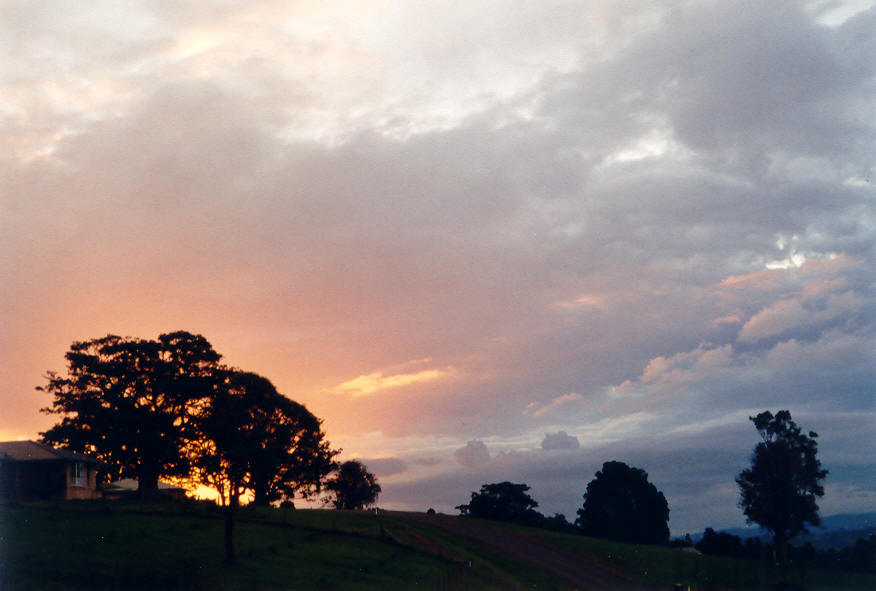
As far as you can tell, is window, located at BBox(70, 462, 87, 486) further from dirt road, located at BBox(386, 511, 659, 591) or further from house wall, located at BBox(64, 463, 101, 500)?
dirt road, located at BBox(386, 511, 659, 591)

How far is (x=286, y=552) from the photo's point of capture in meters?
60.2

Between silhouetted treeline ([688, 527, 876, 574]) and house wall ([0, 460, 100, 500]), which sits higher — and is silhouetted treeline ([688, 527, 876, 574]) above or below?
below

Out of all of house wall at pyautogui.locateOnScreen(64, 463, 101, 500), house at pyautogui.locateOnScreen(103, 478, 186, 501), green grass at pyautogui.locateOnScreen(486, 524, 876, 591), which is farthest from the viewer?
house at pyautogui.locateOnScreen(103, 478, 186, 501)

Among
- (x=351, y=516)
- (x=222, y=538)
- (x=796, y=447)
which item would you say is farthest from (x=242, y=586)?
(x=796, y=447)

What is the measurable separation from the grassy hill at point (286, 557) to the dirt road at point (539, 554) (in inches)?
44.3

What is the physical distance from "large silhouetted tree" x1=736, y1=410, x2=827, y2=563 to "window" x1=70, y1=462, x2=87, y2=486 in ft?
263

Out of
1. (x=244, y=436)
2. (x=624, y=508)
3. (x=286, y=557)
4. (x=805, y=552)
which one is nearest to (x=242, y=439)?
(x=244, y=436)

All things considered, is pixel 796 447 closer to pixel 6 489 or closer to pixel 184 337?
pixel 184 337

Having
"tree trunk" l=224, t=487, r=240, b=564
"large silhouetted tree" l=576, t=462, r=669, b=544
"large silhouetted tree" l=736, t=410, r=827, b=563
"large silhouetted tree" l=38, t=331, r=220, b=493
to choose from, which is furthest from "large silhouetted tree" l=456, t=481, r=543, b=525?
"tree trunk" l=224, t=487, r=240, b=564

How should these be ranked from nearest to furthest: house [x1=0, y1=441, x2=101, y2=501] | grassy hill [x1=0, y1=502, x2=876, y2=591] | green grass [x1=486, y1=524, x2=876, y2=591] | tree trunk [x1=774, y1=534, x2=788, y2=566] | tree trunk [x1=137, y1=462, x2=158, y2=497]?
grassy hill [x1=0, y1=502, x2=876, y2=591] < green grass [x1=486, y1=524, x2=876, y2=591] < house [x1=0, y1=441, x2=101, y2=501] < tree trunk [x1=137, y1=462, x2=158, y2=497] < tree trunk [x1=774, y1=534, x2=788, y2=566]

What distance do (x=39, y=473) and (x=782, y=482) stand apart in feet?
287

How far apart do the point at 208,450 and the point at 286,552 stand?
10460mm

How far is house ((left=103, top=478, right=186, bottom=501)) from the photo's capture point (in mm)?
95875

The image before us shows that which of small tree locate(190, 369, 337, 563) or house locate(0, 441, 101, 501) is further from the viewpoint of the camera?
house locate(0, 441, 101, 501)
